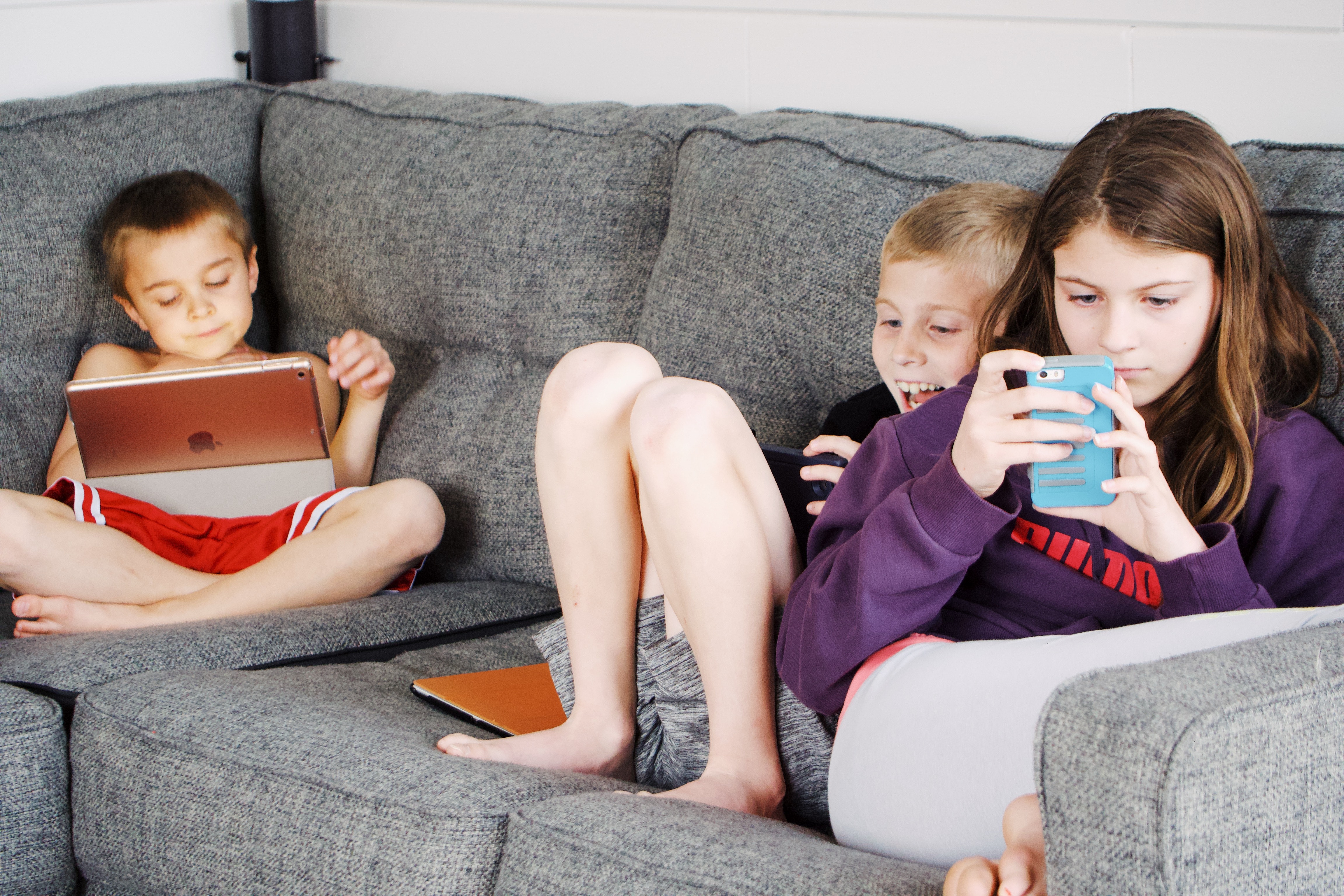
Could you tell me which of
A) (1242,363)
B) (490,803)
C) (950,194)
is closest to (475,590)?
(490,803)

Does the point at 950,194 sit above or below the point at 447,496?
above

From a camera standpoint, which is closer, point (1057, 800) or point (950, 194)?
point (1057, 800)

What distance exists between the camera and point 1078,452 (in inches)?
34.5

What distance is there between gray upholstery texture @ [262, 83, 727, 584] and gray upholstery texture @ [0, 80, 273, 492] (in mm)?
246

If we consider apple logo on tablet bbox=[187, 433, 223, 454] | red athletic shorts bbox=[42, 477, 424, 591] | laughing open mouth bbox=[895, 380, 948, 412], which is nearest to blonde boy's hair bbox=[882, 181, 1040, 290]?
laughing open mouth bbox=[895, 380, 948, 412]

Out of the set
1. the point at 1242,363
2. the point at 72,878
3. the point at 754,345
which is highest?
the point at 1242,363

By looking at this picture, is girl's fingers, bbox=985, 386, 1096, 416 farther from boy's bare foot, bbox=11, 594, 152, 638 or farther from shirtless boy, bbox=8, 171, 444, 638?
boy's bare foot, bbox=11, 594, 152, 638

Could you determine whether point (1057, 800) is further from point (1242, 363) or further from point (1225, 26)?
point (1225, 26)

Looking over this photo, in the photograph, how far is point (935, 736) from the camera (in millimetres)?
871

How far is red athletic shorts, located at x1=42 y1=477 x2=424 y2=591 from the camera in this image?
5.49 ft

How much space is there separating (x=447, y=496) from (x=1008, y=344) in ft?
3.01

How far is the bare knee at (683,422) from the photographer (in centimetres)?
109

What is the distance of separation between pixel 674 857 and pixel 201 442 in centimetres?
108

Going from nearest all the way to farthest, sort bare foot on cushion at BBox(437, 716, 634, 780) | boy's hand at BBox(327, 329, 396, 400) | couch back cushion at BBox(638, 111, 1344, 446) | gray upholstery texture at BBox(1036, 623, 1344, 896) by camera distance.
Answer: gray upholstery texture at BBox(1036, 623, 1344, 896) < bare foot on cushion at BBox(437, 716, 634, 780) < couch back cushion at BBox(638, 111, 1344, 446) < boy's hand at BBox(327, 329, 396, 400)
